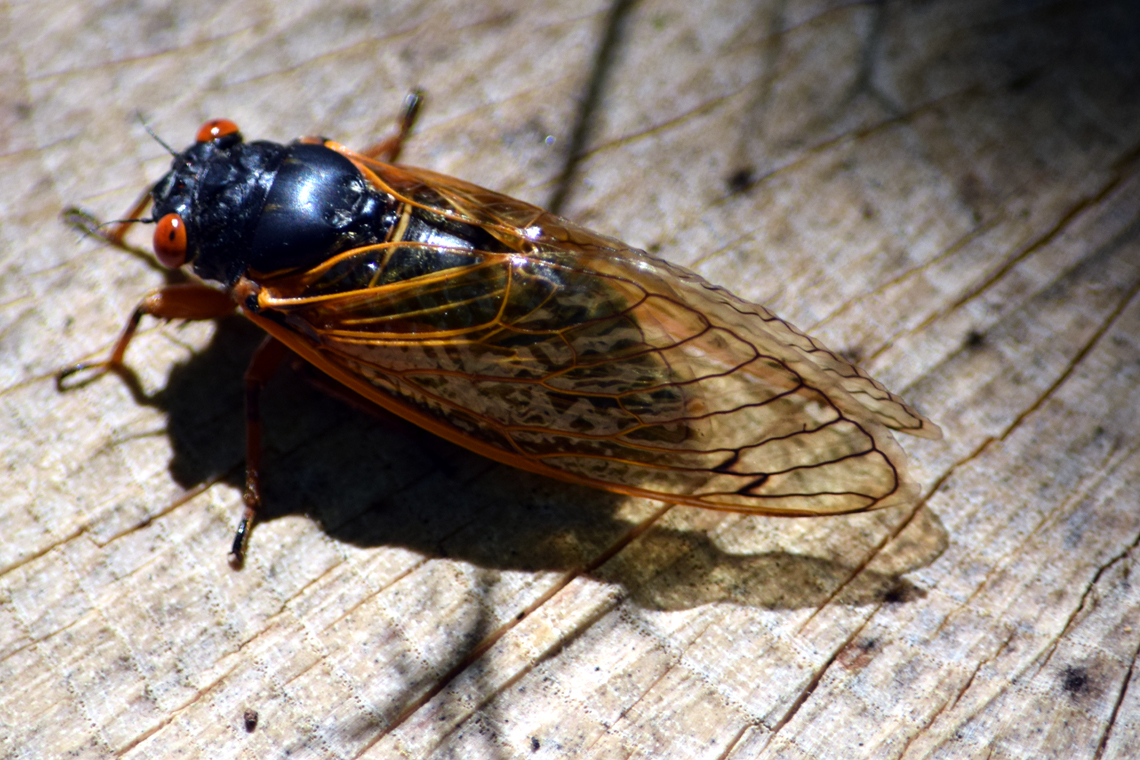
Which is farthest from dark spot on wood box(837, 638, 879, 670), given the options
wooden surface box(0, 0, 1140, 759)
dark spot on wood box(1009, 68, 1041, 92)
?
dark spot on wood box(1009, 68, 1041, 92)

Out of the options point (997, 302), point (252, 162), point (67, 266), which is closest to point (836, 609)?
point (997, 302)

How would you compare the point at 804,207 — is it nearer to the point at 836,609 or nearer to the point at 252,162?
the point at 836,609

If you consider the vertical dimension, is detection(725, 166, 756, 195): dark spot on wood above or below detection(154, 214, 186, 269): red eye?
above

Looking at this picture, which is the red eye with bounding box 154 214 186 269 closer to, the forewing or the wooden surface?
the wooden surface

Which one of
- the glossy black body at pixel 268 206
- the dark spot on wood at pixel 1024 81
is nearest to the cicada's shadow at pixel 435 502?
the glossy black body at pixel 268 206

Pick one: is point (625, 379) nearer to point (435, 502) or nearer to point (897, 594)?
point (435, 502)

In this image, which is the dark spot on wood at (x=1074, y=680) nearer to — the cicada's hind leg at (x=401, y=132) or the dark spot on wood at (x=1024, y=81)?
the dark spot on wood at (x=1024, y=81)

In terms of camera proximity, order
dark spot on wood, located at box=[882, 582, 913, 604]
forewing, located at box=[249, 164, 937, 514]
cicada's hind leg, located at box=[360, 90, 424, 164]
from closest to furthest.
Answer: dark spot on wood, located at box=[882, 582, 913, 604] → forewing, located at box=[249, 164, 937, 514] → cicada's hind leg, located at box=[360, 90, 424, 164]
